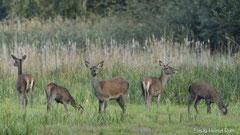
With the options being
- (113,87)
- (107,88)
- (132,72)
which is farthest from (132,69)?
(107,88)

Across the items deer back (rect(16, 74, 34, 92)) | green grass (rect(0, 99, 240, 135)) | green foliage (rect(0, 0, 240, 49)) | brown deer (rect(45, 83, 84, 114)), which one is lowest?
green grass (rect(0, 99, 240, 135))

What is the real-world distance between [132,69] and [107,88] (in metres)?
5.64

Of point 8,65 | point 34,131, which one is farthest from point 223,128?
point 8,65

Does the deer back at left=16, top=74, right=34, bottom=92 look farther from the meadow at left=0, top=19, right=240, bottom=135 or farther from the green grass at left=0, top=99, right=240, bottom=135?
the green grass at left=0, top=99, right=240, bottom=135

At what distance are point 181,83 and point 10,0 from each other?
3199cm

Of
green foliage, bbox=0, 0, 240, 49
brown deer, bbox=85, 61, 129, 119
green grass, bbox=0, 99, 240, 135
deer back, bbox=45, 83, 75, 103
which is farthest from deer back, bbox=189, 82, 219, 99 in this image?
green foliage, bbox=0, 0, 240, 49

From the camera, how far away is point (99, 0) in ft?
136

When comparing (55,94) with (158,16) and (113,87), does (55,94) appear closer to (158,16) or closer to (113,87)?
(113,87)

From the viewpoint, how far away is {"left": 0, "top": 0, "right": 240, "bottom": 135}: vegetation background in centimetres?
902

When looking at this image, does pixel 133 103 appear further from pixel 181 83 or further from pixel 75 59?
pixel 75 59

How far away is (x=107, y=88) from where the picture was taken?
33.4 ft

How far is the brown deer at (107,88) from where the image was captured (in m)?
10.0

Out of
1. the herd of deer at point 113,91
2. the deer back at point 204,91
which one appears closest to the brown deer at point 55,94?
the herd of deer at point 113,91

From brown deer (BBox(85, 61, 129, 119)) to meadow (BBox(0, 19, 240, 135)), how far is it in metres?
0.30
